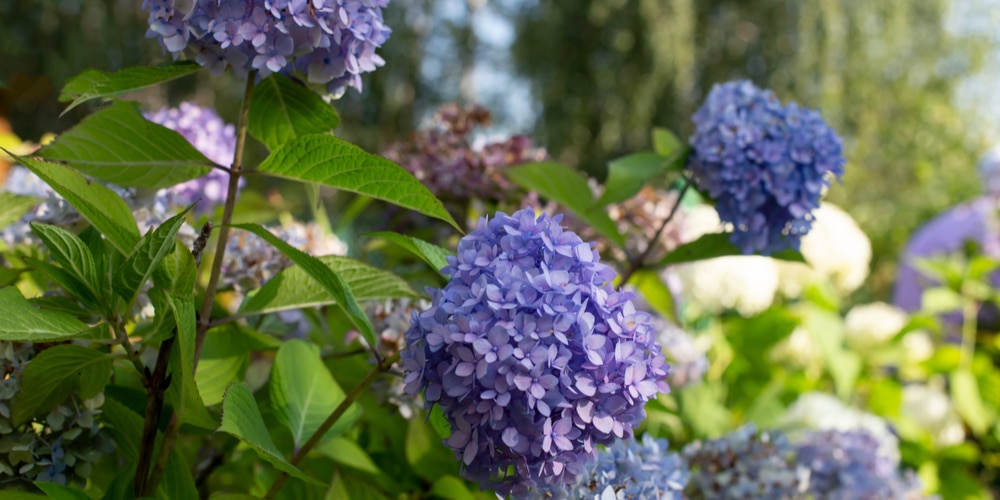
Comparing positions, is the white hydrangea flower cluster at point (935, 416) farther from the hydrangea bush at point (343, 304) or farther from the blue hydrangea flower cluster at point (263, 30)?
the blue hydrangea flower cluster at point (263, 30)

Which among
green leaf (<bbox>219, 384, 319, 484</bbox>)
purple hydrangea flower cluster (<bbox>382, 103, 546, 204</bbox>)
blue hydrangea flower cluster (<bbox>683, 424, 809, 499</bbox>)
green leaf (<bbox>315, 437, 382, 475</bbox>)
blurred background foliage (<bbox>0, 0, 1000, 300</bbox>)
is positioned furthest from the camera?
blurred background foliage (<bbox>0, 0, 1000, 300</bbox>)

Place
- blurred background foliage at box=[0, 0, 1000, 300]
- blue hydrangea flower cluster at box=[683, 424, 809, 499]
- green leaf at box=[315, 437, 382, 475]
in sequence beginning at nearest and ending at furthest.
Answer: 1. green leaf at box=[315, 437, 382, 475]
2. blue hydrangea flower cluster at box=[683, 424, 809, 499]
3. blurred background foliage at box=[0, 0, 1000, 300]

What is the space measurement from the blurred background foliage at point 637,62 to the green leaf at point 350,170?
26.4 ft

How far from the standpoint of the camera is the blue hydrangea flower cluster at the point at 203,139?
36.5 inches

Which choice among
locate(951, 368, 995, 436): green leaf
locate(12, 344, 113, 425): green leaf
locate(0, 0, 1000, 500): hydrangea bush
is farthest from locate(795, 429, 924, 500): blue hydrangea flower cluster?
locate(951, 368, 995, 436): green leaf

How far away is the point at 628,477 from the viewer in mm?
562

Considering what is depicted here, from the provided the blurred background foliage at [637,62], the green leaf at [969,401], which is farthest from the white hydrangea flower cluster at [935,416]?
the blurred background foliage at [637,62]

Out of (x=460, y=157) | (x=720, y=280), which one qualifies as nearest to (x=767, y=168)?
(x=460, y=157)

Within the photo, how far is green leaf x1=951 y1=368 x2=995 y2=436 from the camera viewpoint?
5.28 ft

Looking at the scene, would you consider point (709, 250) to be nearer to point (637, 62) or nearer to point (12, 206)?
point (12, 206)

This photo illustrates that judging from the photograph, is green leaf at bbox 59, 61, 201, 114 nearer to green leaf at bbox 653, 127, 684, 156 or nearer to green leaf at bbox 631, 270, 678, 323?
green leaf at bbox 653, 127, 684, 156

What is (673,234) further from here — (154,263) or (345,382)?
(154,263)

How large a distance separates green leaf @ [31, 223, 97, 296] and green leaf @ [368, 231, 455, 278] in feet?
0.59

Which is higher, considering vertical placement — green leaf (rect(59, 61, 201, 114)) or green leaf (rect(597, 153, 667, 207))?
green leaf (rect(597, 153, 667, 207))
